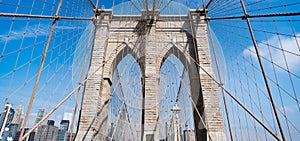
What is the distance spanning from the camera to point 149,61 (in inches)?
300

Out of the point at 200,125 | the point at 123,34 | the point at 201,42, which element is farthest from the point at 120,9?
the point at 200,125

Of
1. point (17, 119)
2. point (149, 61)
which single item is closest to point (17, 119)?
point (17, 119)

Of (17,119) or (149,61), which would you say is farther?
(17,119)

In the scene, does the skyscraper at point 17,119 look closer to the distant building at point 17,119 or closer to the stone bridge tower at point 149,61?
the distant building at point 17,119

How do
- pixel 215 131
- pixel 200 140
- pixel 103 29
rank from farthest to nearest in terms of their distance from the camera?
pixel 103 29, pixel 200 140, pixel 215 131

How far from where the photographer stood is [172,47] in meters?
8.32

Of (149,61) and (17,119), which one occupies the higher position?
(149,61)

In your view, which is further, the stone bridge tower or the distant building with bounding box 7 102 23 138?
the stone bridge tower

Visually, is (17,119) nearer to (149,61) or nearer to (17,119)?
(17,119)

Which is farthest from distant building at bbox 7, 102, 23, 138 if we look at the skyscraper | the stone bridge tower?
the stone bridge tower

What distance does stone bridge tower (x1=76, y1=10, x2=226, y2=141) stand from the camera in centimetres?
661

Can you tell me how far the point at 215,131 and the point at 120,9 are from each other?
5.98 metres

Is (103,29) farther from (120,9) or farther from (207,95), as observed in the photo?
(207,95)

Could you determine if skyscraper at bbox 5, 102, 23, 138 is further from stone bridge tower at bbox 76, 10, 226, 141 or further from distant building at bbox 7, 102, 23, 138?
stone bridge tower at bbox 76, 10, 226, 141
